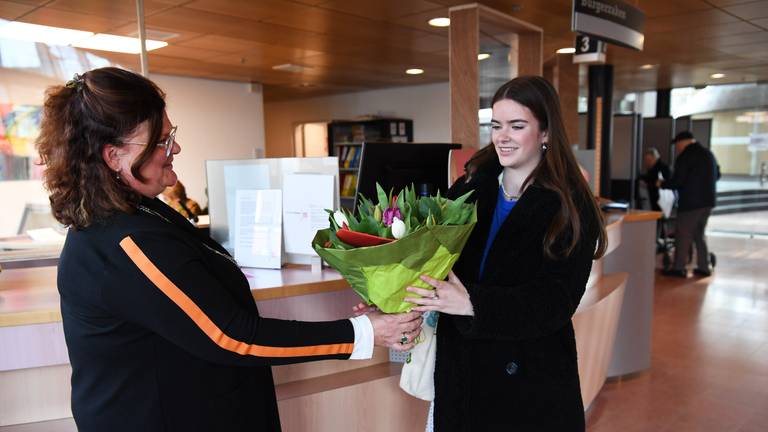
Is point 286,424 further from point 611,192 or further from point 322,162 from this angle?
point 611,192

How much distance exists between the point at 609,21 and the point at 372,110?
7.89 metres

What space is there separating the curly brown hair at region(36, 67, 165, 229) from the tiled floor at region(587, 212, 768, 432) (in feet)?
9.84

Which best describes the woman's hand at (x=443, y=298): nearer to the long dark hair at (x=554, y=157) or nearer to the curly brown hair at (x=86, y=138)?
the long dark hair at (x=554, y=157)

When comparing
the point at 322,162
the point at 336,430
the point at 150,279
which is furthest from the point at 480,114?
the point at 150,279

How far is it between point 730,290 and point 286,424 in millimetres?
6084

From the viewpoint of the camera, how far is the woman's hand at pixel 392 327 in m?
1.30

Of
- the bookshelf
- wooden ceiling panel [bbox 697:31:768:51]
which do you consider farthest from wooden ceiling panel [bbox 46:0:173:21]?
wooden ceiling panel [bbox 697:31:768:51]

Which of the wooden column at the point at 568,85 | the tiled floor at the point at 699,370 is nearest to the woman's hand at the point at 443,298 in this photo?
the tiled floor at the point at 699,370

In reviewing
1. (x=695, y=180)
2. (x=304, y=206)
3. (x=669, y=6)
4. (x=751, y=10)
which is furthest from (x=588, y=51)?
(x=304, y=206)

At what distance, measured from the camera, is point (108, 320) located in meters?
1.09

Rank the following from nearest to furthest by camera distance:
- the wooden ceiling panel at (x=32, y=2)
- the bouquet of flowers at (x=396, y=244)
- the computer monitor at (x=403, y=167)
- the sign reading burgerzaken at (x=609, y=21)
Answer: the bouquet of flowers at (x=396, y=244) < the computer monitor at (x=403, y=167) < the sign reading burgerzaken at (x=609, y=21) < the wooden ceiling panel at (x=32, y=2)

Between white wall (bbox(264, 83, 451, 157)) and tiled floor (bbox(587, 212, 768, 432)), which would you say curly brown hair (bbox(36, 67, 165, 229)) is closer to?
tiled floor (bbox(587, 212, 768, 432))

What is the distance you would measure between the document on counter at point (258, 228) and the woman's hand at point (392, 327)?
2.95 ft

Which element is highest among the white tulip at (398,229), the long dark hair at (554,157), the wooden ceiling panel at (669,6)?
the wooden ceiling panel at (669,6)
